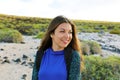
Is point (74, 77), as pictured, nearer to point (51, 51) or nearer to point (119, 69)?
point (51, 51)

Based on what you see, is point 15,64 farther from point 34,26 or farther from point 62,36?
point 34,26

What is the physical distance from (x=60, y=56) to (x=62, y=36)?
21 cm

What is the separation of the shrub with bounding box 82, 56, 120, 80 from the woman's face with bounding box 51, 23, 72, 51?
452cm

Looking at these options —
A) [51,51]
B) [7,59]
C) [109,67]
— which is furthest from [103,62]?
[7,59]

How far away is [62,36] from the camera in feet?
13.9

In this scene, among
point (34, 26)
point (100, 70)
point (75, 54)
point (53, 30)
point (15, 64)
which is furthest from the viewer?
point (34, 26)

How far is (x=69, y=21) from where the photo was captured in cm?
425

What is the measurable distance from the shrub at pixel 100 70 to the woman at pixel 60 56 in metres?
4.45

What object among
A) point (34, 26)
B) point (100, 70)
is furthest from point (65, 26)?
point (34, 26)

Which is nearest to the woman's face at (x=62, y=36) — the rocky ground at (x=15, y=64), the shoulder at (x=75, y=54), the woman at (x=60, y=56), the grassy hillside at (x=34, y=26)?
the woman at (x=60, y=56)

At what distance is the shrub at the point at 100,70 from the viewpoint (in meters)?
8.77

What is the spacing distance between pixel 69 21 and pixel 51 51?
37cm

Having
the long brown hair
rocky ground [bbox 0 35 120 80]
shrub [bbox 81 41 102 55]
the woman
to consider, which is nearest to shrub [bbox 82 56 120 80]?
rocky ground [bbox 0 35 120 80]

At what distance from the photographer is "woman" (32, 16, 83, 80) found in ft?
13.6
